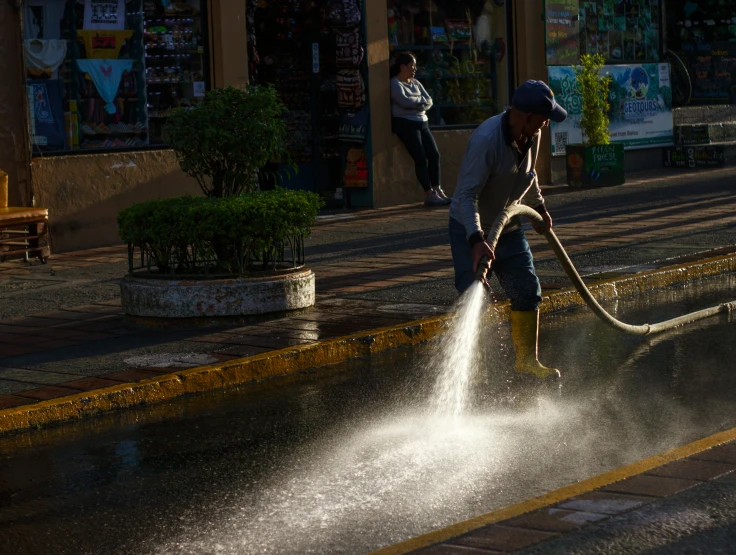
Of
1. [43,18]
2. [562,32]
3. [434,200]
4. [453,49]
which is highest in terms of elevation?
[562,32]

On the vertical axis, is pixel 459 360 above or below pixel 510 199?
below

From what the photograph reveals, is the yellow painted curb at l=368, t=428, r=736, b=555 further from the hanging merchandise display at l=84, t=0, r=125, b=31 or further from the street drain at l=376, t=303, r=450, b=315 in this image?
the hanging merchandise display at l=84, t=0, r=125, b=31

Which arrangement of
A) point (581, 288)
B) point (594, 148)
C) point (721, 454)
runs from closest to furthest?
point (721, 454), point (581, 288), point (594, 148)

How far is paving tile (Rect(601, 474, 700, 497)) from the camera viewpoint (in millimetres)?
4684

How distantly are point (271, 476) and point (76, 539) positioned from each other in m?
0.99

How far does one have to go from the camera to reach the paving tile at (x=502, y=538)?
4.15 m

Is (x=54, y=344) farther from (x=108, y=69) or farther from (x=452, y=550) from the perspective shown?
(x=108, y=69)

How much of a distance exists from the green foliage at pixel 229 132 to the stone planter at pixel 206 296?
29.6 inches

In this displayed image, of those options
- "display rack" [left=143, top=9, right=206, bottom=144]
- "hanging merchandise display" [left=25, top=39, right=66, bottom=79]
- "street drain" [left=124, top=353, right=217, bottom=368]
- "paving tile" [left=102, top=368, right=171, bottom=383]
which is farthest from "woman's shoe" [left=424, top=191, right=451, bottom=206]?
"paving tile" [left=102, top=368, right=171, bottom=383]

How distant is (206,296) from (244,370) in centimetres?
142

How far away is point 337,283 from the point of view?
10.7 metres

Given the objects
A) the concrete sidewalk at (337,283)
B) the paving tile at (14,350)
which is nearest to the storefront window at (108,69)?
the concrete sidewalk at (337,283)

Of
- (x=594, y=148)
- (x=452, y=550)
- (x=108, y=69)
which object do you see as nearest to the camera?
(x=452, y=550)

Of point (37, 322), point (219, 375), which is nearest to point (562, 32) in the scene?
point (37, 322)
